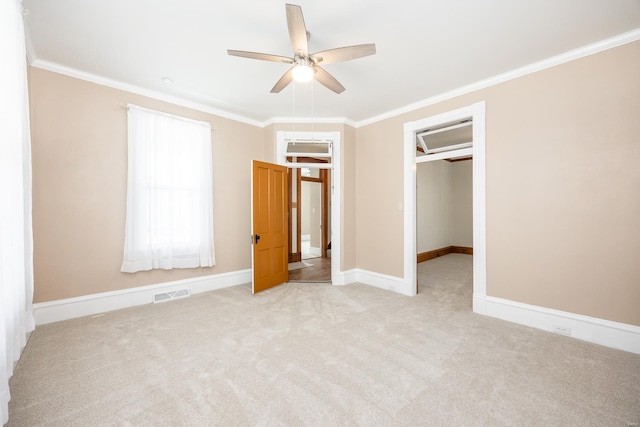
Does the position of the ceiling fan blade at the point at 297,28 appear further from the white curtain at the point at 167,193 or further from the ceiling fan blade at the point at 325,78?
the white curtain at the point at 167,193

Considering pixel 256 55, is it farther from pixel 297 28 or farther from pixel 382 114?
pixel 382 114

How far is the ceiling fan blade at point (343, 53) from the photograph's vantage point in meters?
2.08

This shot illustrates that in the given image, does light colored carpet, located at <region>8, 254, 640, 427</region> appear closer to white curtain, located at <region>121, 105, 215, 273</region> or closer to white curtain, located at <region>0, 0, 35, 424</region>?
white curtain, located at <region>0, 0, 35, 424</region>

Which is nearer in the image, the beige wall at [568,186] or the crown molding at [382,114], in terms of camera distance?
the beige wall at [568,186]

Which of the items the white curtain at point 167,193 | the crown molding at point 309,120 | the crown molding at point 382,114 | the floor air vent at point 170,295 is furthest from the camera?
the crown molding at point 309,120

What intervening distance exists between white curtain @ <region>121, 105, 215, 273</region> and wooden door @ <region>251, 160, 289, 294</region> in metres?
0.71

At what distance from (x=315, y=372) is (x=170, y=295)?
2.71 m

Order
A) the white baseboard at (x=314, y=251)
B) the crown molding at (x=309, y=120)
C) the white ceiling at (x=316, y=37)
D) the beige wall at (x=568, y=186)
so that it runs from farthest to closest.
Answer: the white baseboard at (x=314, y=251) → the crown molding at (x=309, y=120) → the beige wall at (x=568, y=186) → the white ceiling at (x=316, y=37)

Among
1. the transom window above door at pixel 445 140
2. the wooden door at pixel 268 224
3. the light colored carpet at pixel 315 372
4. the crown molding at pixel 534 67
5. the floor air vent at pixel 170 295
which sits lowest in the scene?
the light colored carpet at pixel 315 372

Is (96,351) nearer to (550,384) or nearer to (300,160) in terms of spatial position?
(550,384)

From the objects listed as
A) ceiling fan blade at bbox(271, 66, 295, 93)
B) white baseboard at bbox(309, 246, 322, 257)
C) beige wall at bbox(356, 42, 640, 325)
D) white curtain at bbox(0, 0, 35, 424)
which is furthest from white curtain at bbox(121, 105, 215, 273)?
white baseboard at bbox(309, 246, 322, 257)

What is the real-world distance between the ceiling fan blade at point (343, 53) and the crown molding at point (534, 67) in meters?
2.01

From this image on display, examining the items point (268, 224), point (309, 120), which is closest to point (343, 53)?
point (309, 120)

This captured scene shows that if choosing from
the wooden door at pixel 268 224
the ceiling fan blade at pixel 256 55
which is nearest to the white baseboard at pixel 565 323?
the wooden door at pixel 268 224
